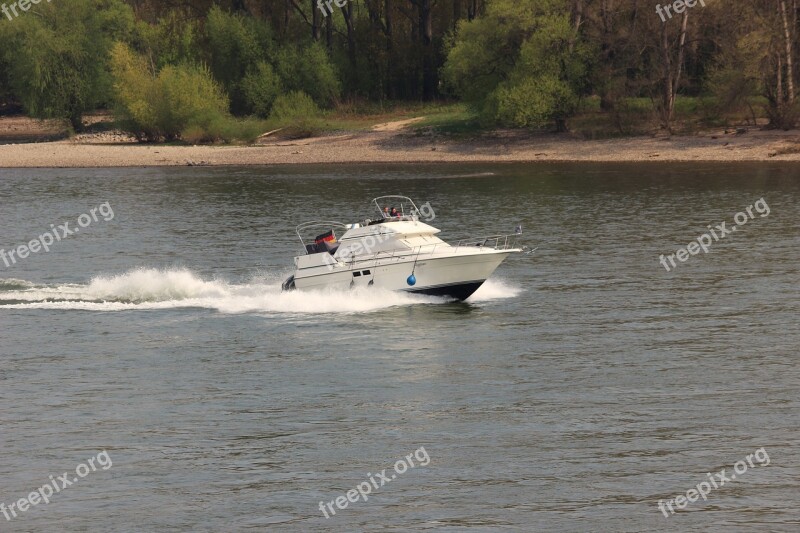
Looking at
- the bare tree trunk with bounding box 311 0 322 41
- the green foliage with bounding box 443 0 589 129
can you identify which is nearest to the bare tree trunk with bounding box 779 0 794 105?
the green foliage with bounding box 443 0 589 129

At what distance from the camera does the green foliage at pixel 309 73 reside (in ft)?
309

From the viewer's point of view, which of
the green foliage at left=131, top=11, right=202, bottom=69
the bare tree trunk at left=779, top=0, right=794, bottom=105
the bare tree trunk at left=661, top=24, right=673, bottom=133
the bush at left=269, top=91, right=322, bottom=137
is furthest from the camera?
the green foliage at left=131, top=11, right=202, bottom=69

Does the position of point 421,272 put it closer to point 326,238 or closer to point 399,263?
point 399,263

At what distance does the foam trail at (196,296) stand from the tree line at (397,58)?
41.7m

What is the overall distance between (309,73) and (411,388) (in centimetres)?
7161

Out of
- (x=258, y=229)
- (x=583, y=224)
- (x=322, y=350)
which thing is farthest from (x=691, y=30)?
(x=322, y=350)

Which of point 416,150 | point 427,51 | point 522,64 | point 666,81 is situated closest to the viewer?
point 666,81

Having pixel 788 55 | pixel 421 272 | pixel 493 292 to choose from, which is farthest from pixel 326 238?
pixel 788 55

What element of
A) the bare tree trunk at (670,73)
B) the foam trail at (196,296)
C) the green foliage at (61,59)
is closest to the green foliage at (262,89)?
the green foliage at (61,59)

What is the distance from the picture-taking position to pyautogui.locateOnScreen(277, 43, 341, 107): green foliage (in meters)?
94.1

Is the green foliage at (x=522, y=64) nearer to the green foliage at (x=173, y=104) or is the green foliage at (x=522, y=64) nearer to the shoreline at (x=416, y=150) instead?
the shoreline at (x=416, y=150)

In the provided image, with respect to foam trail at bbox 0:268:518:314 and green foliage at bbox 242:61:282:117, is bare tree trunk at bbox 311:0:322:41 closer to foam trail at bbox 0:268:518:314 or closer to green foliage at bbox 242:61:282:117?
green foliage at bbox 242:61:282:117

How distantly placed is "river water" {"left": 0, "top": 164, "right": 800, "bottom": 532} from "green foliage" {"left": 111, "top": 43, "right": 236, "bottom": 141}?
42846 millimetres

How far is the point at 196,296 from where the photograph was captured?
1380 inches
